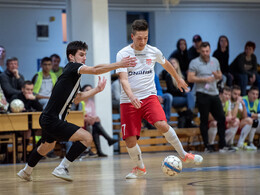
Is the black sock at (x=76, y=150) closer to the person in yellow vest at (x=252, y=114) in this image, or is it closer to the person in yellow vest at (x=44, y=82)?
the person in yellow vest at (x=44, y=82)

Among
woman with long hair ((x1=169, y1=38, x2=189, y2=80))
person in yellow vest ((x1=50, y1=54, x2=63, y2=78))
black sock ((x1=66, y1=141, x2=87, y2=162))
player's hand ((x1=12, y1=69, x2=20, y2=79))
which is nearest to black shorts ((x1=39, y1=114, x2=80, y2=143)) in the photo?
black sock ((x1=66, y1=141, x2=87, y2=162))

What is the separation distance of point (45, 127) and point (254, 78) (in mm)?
8814

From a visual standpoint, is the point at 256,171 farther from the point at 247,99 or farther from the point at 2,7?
the point at 2,7

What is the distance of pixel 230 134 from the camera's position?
36.2ft

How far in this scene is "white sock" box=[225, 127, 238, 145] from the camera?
1102cm

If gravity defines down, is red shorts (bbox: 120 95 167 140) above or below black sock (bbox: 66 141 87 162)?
above

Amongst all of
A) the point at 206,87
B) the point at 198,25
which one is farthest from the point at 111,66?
the point at 198,25

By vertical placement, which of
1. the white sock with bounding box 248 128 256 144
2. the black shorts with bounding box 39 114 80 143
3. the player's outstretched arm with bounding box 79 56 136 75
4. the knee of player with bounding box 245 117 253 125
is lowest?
the white sock with bounding box 248 128 256 144

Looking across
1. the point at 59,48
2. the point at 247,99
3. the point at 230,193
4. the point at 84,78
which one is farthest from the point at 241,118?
the point at 230,193

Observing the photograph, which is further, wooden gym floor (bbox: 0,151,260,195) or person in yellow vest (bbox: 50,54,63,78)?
person in yellow vest (bbox: 50,54,63,78)

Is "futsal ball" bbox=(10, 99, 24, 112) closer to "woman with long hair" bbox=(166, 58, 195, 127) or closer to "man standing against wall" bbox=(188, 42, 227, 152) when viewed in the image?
"man standing against wall" bbox=(188, 42, 227, 152)

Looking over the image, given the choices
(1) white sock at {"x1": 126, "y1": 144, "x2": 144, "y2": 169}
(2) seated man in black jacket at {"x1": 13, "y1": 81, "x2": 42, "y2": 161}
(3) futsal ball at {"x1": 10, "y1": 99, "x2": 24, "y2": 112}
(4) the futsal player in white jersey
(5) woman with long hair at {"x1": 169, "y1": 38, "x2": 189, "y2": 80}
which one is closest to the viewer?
(4) the futsal player in white jersey

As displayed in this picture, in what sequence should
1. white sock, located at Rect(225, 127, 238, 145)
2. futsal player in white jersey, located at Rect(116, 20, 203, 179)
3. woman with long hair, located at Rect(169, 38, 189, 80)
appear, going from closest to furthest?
futsal player in white jersey, located at Rect(116, 20, 203, 179), white sock, located at Rect(225, 127, 238, 145), woman with long hair, located at Rect(169, 38, 189, 80)

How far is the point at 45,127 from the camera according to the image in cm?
519
